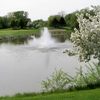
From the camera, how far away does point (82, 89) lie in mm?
12750

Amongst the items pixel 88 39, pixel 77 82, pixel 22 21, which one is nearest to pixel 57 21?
pixel 22 21

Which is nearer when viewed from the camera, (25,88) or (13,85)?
(25,88)

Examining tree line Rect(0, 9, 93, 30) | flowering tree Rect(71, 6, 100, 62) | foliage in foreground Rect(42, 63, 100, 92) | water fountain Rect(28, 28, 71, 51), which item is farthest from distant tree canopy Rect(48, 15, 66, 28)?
flowering tree Rect(71, 6, 100, 62)

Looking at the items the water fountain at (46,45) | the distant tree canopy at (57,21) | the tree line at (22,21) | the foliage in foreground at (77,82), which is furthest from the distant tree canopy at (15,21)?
the foliage in foreground at (77,82)

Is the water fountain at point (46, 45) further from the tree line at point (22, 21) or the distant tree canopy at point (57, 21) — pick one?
the distant tree canopy at point (57, 21)

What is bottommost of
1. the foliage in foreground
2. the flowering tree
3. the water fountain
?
the water fountain

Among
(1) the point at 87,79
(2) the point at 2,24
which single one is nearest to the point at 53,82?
(1) the point at 87,79

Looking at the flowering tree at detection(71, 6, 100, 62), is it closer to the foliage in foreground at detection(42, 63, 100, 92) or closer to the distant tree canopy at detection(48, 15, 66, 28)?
the foliage in foreground at detection(42, 63, 100, 92)

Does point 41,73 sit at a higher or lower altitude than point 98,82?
lower

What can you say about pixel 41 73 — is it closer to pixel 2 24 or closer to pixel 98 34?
pixel 98 34

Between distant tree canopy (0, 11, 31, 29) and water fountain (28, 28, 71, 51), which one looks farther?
distant tree canopy (0, 11, 31, 29)

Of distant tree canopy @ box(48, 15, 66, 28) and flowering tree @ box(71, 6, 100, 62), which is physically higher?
flowering tree @ box(71, 6, 100, 62)

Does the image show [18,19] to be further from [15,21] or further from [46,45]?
[46,45]

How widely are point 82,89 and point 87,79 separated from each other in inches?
78.7
